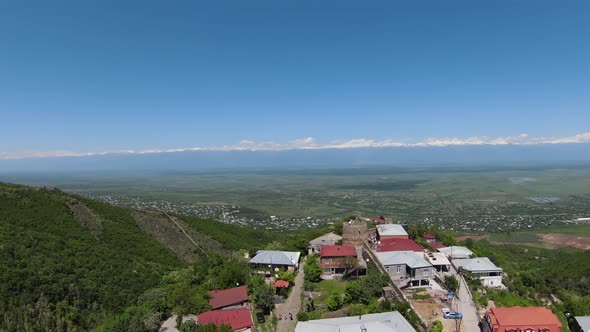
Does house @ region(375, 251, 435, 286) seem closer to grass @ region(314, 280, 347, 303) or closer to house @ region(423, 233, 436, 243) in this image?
grass @ region(314, 280, 347, 303)

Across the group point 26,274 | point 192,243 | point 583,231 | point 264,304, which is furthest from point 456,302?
point 583,231

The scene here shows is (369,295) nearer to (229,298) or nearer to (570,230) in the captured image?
(229,298)

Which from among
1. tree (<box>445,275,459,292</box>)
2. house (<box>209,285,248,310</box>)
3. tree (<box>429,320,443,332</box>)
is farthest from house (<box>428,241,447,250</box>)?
house (<box>209,285,248,310</box>)

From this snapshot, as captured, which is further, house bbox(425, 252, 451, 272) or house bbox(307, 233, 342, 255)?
house bbox(307, 233, 342, 255)

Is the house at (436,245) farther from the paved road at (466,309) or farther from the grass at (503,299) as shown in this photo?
the paved road at (466,309)

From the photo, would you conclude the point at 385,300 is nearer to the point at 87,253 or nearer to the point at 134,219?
the point at 87,253

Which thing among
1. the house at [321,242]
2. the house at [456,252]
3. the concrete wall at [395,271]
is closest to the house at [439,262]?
the house at [456,252]
